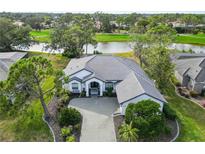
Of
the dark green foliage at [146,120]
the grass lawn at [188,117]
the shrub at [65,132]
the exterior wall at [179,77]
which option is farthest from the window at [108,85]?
the exterior wall at [179,77]

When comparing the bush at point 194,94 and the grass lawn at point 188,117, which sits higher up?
the bush at point 194,94

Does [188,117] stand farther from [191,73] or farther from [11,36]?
[11,36]

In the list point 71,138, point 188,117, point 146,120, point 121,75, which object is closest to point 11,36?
point 121,75

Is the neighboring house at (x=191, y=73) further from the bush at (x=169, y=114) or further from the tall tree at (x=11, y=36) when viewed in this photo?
the tall tree at (x=11, y=36)

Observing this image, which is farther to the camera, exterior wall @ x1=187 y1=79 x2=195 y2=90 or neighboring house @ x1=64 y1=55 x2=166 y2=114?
exterior wall @ x1=187 y1=79 x2=195 y2=90

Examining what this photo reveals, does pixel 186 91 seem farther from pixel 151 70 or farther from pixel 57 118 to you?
pixel 57 118

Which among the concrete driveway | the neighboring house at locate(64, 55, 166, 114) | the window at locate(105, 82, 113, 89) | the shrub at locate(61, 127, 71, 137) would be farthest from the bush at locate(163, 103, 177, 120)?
the shrub at locate(61, 127, 71, 137)

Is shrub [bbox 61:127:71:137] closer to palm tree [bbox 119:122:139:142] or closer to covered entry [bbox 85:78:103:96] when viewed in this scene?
palm tree [bbox 119:122:139:142]
